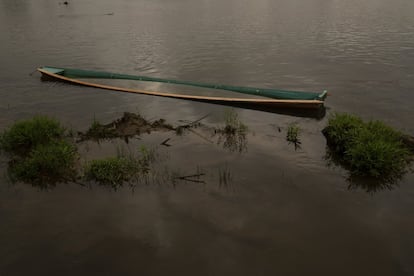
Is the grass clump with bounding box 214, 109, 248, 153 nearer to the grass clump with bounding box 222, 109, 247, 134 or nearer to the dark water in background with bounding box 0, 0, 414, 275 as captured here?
the grass clump with bounding box 222, 109, 247, 134

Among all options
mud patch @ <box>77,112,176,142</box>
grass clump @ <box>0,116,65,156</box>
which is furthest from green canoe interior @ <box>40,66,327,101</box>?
grass clump @ <box>0,116,65,156</box>

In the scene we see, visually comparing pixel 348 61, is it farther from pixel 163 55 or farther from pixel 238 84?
pixel 163 55

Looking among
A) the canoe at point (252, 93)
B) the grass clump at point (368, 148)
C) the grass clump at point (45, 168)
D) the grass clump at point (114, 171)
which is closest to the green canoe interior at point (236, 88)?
the canoe at point (252, 93)

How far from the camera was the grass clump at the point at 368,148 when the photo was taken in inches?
324

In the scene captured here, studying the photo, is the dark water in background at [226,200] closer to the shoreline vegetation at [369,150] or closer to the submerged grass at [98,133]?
the shoreline vegetation at [369,150]

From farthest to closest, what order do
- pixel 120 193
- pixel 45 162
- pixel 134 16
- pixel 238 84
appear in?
pixel 134 16, pixel 238 84, pixel 45 162, pixel 120 193

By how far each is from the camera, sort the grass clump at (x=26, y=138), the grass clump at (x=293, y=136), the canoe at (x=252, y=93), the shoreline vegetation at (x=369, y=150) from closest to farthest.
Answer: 1. the shoreline vegetation at (x=369, y=150)
2. the grass clump at (x=26, y=138)
3. the grass clump at (x=293, y=136)
4. the canoe at (x=252, y=93)

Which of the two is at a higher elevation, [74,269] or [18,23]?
[18,23]

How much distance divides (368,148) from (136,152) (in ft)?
20.4

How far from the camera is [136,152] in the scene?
977 cm

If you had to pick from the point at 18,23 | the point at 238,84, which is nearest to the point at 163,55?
the point at 238,84

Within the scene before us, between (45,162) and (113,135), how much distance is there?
2592mm

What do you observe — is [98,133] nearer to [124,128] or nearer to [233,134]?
[124,128]

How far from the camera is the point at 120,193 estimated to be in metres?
7.89
